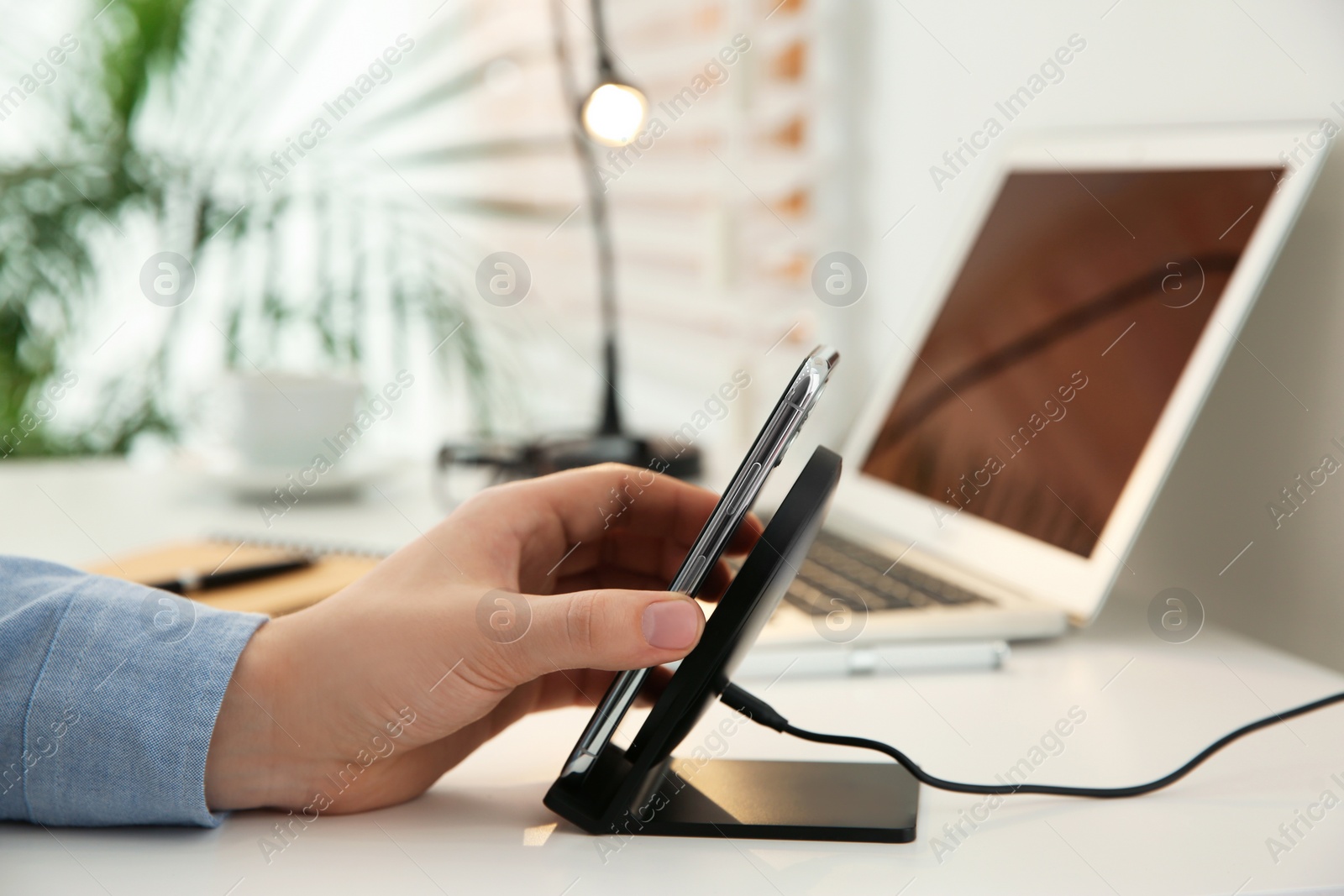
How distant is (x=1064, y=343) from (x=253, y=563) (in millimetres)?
602

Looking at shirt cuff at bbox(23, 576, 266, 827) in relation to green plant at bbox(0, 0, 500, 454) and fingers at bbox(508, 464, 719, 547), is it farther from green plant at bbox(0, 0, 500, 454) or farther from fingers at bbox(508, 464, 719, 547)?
green plant at bbox(0, 0, 500, 454)

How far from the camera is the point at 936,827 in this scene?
44 cm

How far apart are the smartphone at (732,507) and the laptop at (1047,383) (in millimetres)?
229

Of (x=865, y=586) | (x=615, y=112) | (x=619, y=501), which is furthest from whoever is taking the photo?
(x=615, y=112)

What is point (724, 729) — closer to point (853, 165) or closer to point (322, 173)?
point (853, 165)

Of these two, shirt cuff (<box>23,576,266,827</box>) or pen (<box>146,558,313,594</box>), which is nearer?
shirt cuff (<box>23,576,266,827</box>)

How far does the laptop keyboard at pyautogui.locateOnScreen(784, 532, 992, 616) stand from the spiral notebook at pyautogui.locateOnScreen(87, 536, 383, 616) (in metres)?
0.30

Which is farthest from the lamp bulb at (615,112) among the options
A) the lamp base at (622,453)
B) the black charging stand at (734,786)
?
the black charging stand at (734,786)

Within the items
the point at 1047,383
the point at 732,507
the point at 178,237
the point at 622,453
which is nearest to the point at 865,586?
the point at 1047,383

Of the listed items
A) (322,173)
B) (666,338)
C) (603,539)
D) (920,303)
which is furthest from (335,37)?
(603,539)

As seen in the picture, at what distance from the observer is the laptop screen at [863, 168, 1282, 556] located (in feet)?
2.23

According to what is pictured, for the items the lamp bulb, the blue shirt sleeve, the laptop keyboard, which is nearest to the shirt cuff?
the blue shirt sleeve

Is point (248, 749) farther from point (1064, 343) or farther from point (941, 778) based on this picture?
point (1064, 343)

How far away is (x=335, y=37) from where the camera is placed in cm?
242
